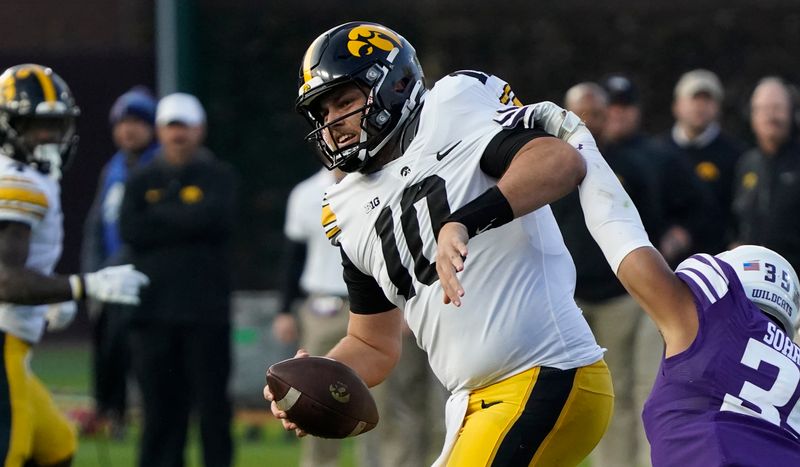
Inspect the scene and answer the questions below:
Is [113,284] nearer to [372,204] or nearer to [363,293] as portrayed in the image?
[363,293]

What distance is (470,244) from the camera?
13.3ft

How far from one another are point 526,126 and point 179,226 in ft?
12.9

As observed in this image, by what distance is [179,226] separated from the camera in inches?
305

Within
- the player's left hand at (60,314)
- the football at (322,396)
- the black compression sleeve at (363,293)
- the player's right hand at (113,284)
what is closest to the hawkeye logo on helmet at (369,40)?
the black compression sleeve at (363,293)

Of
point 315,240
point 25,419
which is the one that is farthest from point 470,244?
point 315,240

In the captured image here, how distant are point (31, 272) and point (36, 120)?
71 centimetres

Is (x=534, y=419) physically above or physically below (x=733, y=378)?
below

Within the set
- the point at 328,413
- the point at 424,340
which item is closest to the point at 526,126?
the point at 424,340

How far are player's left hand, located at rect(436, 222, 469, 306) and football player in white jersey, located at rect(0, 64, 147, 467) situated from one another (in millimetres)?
2309

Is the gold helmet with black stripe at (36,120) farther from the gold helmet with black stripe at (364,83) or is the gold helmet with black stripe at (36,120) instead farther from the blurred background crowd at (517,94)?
the gold helmet with black stripe at (364,83)

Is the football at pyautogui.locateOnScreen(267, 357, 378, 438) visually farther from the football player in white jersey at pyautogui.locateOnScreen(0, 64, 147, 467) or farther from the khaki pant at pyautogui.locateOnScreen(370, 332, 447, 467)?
the khaki pant at pyautogui.locateOnScreen(370, 332, 447, 467)

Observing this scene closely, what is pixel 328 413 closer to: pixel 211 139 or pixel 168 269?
pixel 168 269

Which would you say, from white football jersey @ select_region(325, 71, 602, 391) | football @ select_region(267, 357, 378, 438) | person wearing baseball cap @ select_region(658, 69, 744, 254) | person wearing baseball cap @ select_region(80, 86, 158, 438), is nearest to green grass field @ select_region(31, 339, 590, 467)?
person wearing baseball cap @ select_region(80, 86, 158, 438)

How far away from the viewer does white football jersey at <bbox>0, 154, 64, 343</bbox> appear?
18.4 feet
